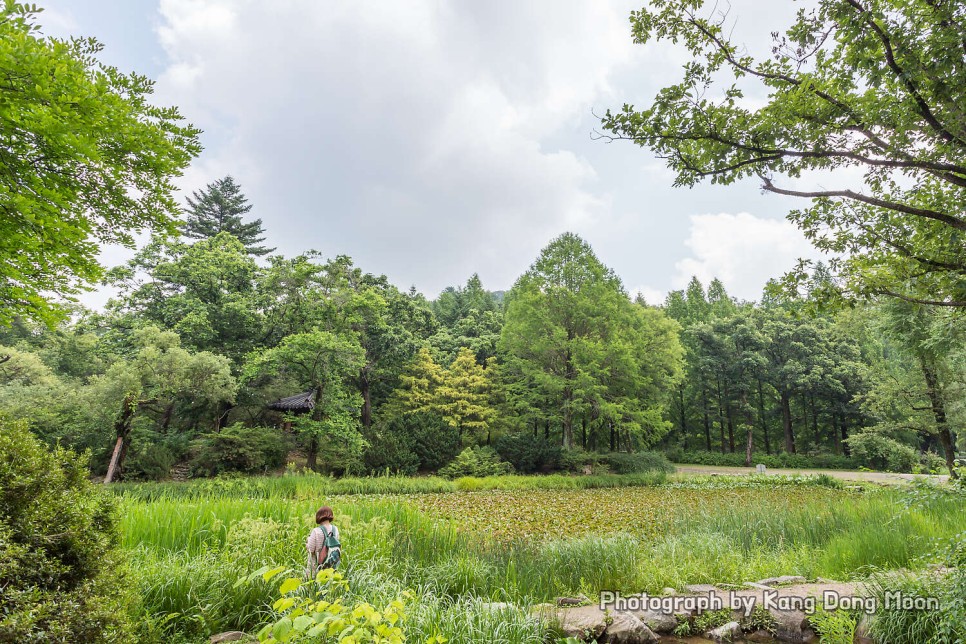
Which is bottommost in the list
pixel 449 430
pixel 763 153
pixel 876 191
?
pixel 449 430

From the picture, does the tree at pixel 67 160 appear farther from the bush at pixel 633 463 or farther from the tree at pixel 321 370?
the bush at pixel 633 463

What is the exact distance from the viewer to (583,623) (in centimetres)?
326

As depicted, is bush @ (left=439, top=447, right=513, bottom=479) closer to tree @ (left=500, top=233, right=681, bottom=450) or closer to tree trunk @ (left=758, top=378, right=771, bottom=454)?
tree @ (left=500, top=233, right=681, bottom=450)

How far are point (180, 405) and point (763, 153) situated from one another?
18928 millimetres

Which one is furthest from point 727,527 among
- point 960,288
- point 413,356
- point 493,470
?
point 413,356

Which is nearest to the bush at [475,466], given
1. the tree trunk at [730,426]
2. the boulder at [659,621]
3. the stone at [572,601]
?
the stone at [572,601]

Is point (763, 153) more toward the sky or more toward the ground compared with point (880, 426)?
more toward the sky

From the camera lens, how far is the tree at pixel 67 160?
359 centimetres

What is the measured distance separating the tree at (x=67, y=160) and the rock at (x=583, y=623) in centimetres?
559

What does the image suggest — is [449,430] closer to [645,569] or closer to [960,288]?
[645,569]

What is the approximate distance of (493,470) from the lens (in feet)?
54.4

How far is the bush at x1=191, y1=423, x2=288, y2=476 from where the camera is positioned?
1278 centimetres

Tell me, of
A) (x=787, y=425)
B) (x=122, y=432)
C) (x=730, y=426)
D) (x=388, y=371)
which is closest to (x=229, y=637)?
(x=122, y=432)

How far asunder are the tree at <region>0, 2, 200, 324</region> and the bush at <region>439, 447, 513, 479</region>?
12957 millimetres
